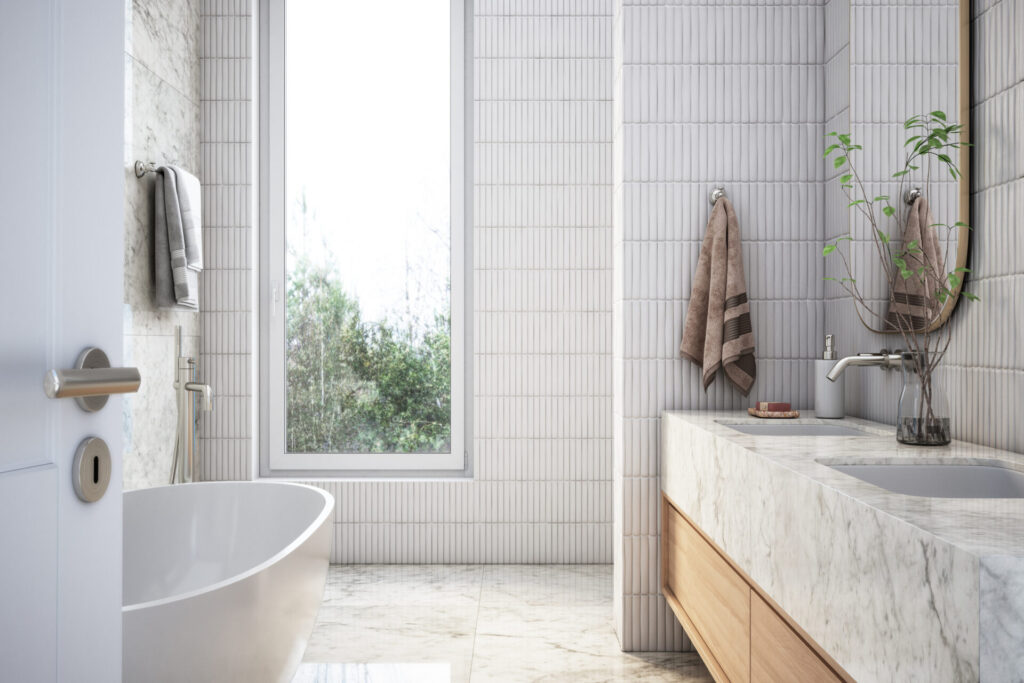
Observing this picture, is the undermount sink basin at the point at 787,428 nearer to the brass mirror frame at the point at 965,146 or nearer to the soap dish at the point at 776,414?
the soap dish at the point at 776,414

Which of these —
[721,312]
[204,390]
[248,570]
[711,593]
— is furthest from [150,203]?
[711,593]

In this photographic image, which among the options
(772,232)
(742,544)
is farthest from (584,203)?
(742,544)

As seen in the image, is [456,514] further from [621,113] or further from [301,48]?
[301,48]

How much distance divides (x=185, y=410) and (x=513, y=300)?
1.45 m

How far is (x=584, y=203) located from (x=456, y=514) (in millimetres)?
1536

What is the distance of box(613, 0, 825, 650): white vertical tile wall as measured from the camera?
2277mm

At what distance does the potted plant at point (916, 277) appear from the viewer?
1463 millimetres

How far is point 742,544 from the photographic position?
4.68 ft

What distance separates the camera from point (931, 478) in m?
1.28

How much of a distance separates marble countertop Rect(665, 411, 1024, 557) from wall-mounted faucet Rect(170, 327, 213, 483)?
72.9 inches

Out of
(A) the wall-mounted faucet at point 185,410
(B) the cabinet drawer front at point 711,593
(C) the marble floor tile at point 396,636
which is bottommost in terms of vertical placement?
(C) the marble floor tile at point 396,636

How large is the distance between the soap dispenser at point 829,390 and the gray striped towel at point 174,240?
2245 millimetres

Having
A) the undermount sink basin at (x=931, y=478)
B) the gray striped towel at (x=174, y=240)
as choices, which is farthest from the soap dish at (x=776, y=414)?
the gray striped towel at (x=174, y=240)

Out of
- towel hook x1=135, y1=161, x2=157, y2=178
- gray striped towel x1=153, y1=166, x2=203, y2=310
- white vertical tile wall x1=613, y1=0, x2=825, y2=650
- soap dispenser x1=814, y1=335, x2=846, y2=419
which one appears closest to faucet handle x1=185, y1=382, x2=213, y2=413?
gray striped towel x1=153, y1=166, x2=203, y2=310
